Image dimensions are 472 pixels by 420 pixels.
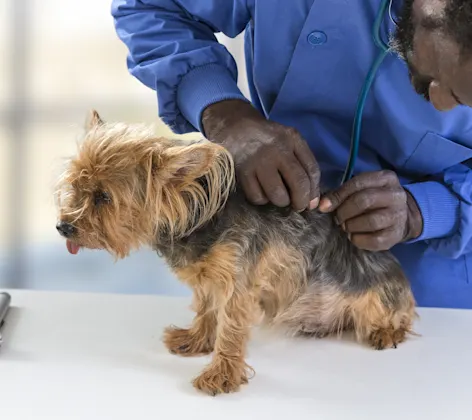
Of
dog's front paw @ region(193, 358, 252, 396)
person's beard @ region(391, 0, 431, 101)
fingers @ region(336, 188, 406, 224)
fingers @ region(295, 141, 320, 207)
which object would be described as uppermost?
person's beard @ region(391, 0, 431, 101)

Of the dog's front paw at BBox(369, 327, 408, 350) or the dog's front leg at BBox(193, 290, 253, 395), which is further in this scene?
the dog's front paw at BBox(369, 327, 408, 350)

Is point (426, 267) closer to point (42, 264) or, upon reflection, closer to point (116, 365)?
point (116, 365)

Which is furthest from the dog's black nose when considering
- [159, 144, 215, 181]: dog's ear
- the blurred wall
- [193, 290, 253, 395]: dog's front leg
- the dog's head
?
the blurred wall

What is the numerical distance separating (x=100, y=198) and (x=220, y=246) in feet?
0.58

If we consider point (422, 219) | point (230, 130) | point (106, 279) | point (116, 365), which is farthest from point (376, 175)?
point (106, 279)

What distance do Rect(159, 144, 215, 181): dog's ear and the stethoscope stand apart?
→ 31cm

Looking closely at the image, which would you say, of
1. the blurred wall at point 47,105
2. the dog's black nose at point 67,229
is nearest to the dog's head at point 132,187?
the dog's black nose at point 67,229

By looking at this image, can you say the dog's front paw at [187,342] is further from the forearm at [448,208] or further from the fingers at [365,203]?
the forearm at [448,208]

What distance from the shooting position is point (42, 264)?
6.94ft

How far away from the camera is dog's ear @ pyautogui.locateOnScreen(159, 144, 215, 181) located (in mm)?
887

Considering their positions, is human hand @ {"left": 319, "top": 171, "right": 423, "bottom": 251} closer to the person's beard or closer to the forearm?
the forearm

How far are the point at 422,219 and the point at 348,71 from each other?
0.27m

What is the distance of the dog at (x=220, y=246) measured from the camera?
3.02 feet

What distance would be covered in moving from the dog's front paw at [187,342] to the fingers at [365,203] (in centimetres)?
28
